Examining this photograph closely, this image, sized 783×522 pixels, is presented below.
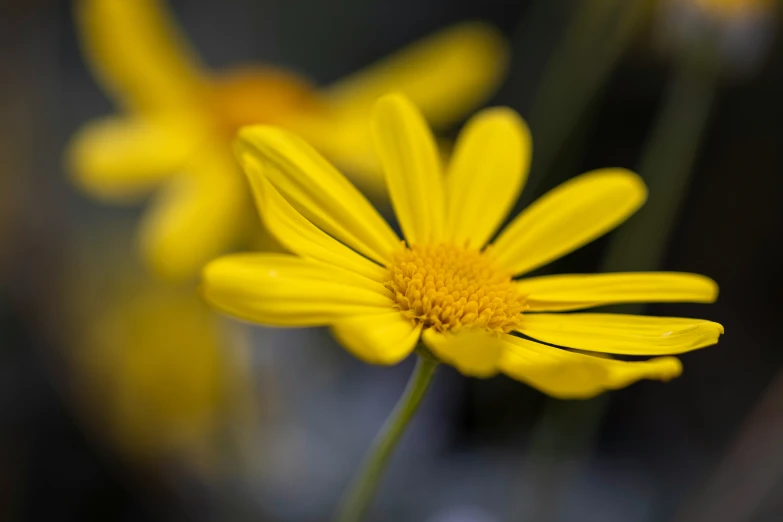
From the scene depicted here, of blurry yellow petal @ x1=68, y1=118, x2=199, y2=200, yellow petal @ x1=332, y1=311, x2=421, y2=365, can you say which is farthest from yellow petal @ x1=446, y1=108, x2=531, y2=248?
blurry yellow petal @ x1=68, y1=118, x2=199, y2=200

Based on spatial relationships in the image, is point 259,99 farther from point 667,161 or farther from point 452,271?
point 452,271

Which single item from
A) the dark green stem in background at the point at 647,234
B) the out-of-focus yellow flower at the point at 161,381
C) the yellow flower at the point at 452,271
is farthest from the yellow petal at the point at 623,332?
the out-of-focus yellow flower at the point at 161,381

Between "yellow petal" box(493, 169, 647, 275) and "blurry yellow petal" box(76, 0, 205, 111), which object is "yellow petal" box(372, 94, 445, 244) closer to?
"yellow petal" box(493, 169, 647, 275)

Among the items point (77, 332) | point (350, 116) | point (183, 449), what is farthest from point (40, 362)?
point (350, 116)

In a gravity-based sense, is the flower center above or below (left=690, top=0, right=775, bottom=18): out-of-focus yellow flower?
below

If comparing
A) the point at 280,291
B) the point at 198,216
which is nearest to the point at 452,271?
the point at 280,291

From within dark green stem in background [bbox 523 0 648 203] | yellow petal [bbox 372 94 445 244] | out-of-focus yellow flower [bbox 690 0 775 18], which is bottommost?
yellow petal [bbox 372 94 445 244]

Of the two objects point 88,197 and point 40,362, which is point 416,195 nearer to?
point 40,362
